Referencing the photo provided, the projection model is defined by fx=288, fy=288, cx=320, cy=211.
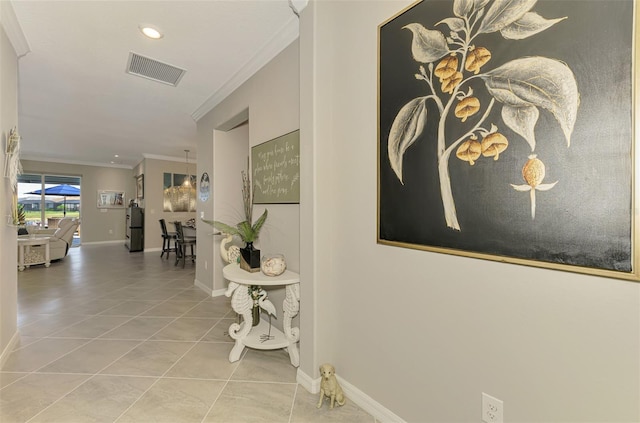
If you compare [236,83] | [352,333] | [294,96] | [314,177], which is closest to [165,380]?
[352,333]

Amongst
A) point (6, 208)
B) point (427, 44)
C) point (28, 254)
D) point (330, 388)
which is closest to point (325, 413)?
point (330, 388)

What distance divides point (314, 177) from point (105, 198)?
10.6 metres

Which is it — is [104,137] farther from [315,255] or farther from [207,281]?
[315,255]

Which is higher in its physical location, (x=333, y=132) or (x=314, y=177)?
(x=333, y=132)

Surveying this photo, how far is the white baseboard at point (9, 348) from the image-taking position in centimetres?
218

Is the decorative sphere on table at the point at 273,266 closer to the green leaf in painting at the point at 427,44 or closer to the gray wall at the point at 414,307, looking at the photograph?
the gray wall at the point at 414,307

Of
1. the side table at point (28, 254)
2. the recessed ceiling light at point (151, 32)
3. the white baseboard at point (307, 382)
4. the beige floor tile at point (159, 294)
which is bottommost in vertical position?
the beige floor tile at point (159, 294)

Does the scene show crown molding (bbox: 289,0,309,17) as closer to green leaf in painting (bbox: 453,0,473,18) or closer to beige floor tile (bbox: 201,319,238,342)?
green leaf in painting (bbox: 453,0,473,18)

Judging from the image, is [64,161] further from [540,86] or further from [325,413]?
[540,86]

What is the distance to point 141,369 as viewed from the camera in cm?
214

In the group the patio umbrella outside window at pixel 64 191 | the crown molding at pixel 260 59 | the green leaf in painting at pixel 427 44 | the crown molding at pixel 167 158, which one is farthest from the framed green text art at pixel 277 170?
the patio umbrella outside window at pixel 64 191

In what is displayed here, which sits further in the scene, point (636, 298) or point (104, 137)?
point (104, 137)

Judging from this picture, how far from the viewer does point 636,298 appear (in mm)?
883

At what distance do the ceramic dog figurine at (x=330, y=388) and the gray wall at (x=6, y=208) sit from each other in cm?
244
